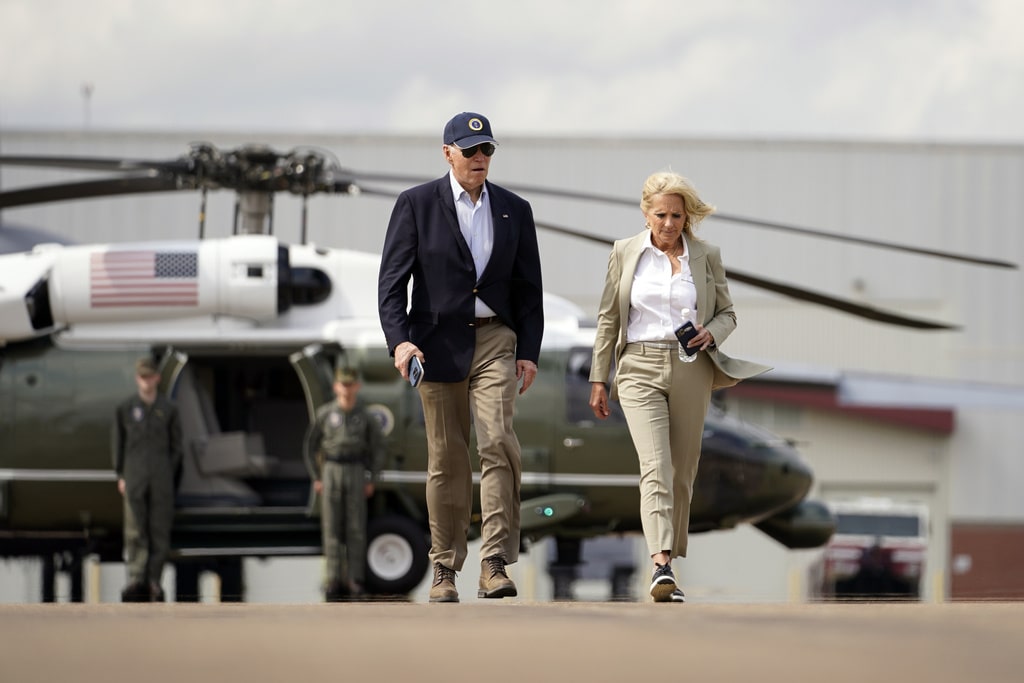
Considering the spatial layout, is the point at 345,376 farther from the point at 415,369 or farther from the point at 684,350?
the point at 415,369

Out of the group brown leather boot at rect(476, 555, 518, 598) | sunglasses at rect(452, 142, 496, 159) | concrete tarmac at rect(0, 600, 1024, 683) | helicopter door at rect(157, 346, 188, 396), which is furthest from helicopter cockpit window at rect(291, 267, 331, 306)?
concrete tarmac at rect(0, 600, 1024, 683)

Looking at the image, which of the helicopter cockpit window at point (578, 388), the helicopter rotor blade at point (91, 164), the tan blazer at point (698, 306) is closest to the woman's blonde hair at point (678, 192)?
the tan blazer at point (698, 306)

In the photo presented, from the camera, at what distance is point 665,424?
623 cm

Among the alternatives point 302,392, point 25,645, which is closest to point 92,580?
point 302,392

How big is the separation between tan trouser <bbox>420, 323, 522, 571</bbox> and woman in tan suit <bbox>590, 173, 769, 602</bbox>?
515 millimetres

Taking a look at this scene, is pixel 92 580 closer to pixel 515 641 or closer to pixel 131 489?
pixel 131 489

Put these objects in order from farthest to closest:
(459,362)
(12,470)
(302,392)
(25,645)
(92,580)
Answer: (92,580)
(302,392)
(12,470)
(459,362)
(25,645)

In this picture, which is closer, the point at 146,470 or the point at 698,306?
the point at 698,306

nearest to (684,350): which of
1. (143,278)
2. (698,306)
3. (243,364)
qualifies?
(698,306)

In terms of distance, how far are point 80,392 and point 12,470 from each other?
2.74 feet

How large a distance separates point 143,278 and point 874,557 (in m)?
16.6

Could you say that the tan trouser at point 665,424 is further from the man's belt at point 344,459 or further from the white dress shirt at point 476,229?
the man's belt at point 344,459

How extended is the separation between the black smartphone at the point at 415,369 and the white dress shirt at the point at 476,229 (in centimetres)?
37

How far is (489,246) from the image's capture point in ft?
20.0
